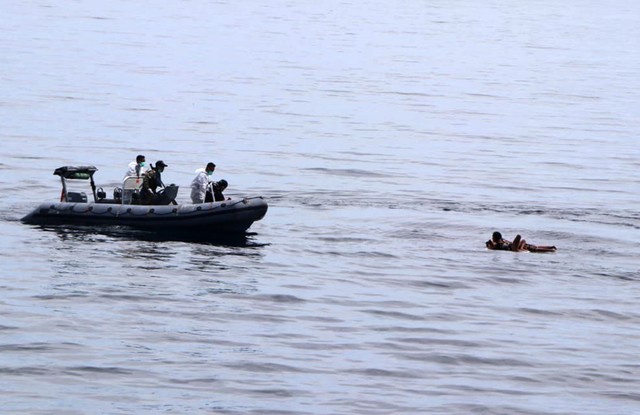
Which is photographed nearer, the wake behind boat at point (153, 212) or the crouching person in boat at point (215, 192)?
the wake behind boat at point (153, 212)

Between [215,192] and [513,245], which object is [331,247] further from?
[513,245]

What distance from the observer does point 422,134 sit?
179 feet

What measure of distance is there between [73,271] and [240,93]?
1449 inches

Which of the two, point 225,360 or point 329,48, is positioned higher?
point 329,48

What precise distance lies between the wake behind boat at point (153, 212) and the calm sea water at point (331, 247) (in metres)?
0.43

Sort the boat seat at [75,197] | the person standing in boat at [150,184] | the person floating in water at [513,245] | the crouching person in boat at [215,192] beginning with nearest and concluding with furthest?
the person standing in boat at [150,184] < the person floating in water at [513,245] < the crouching person in boat at [215,192] < the boat seat at [75,197]

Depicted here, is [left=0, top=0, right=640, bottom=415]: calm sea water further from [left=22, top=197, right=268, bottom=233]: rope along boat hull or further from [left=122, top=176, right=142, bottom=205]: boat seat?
[left=122, top=176, right=142, bottom=205]: boat seat

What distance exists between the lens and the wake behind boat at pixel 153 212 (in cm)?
3086

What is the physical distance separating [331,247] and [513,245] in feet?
13.7

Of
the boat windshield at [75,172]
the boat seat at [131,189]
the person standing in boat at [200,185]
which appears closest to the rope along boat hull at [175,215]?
the boat seat at [131,189]

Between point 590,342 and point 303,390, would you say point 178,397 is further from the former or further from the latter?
point 590,342

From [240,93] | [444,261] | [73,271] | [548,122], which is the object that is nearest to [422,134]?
[548,122]

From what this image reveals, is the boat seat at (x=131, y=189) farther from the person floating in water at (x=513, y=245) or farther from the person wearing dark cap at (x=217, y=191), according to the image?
the person floating in water at (x=513, y=245)

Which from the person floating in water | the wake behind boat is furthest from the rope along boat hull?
the person floating in water
